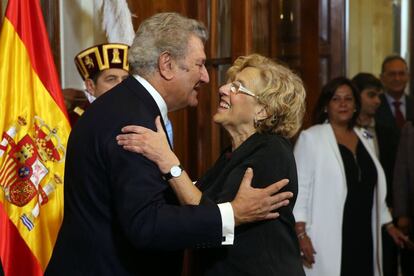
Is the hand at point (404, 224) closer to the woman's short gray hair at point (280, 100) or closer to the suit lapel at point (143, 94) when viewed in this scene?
the woman's short gray hair at point (280, 100)

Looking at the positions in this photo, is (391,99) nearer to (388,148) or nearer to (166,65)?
(388,148)

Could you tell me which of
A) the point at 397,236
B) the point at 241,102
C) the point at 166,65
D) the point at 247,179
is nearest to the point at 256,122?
the point at 241,102

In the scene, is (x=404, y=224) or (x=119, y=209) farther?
(x=404, y=224)

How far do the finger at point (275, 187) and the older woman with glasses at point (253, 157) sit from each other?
3 centimetres

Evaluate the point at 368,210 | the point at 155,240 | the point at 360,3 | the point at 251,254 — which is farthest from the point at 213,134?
the point at 360,3

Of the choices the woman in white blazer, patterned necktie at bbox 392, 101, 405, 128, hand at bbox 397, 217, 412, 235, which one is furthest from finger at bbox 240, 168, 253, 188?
patterned necktie at bbox 392, 101, 405, 128

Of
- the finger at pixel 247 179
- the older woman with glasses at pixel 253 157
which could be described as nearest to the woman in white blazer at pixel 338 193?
the older woman with glasses at pixel 253 157

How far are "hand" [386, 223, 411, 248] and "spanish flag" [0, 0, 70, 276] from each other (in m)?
2.23

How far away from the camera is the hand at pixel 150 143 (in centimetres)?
215

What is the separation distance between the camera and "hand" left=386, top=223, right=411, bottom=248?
4.70 meters

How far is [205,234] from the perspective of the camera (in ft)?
7.11

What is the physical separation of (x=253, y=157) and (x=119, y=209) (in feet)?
1.61

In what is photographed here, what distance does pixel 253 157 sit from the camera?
2416mm

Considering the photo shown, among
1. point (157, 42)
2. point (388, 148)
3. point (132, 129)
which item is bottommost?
point (388, 148)
